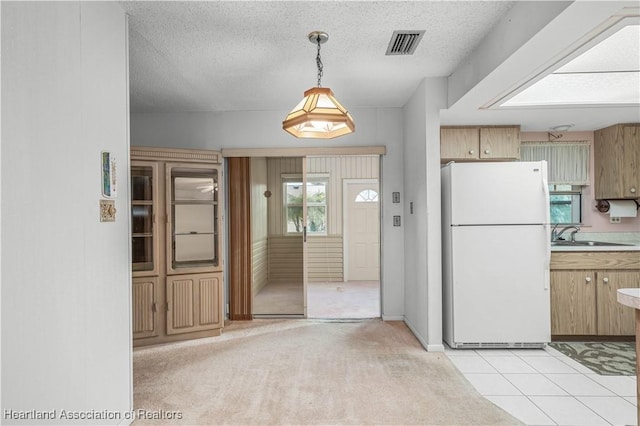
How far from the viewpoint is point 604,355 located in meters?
3.26

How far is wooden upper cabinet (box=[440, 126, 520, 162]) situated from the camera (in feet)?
13.2

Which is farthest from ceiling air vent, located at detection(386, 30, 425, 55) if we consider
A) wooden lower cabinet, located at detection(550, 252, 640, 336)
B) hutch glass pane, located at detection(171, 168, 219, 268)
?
Result: wooden lower cabinet, located at detection(550, 252, 640, 336)

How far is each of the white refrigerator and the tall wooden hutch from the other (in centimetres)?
251

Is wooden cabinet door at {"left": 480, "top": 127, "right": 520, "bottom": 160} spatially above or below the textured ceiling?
below

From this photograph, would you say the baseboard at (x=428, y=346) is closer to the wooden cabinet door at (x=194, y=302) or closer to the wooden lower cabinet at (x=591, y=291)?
the wooden lower cabinet at (x=591, y=291)

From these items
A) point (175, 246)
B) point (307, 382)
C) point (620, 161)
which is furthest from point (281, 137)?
point (620, 161)

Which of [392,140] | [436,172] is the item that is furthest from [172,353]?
[392,140]

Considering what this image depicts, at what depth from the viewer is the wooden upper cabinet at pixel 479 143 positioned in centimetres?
402

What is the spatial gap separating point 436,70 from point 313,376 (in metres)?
2.86

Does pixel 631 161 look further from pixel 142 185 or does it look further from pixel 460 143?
pixel 142 185

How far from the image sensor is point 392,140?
4.49m

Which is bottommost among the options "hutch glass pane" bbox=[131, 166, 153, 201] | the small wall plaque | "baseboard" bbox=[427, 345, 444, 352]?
"baseboard" bbox=[427, 345, 444, 352]

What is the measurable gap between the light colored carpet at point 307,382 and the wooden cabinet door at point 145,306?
20cm

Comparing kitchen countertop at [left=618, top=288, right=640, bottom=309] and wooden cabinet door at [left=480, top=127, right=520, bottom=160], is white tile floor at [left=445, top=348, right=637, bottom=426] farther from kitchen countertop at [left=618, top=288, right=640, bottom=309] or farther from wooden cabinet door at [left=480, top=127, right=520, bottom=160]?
wooden cabinet door at [left=480, top=127, right=520, bottom=160]
